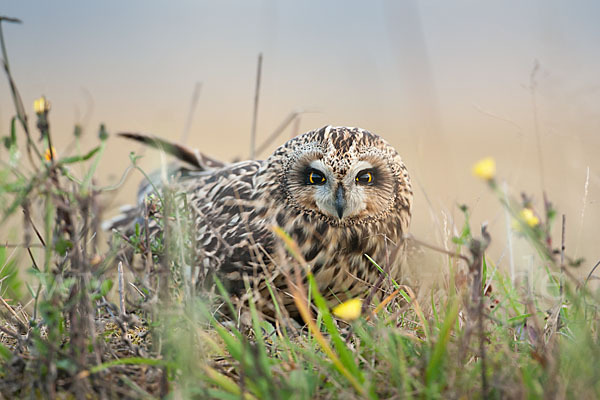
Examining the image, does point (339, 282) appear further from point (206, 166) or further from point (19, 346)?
point (206, 166)

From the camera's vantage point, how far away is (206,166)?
4.33 m

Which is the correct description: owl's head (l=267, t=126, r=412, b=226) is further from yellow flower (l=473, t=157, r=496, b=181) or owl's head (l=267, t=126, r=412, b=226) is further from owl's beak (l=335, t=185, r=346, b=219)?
yellow flower (l=473, t=157, r=496, b=181)

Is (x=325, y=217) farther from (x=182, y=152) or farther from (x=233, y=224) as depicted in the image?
(x=182, y=152)

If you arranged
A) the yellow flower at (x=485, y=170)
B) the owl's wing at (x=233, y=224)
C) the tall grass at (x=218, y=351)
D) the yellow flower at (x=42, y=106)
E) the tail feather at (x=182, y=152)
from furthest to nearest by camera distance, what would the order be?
the tail feather at (x=182, y=152) → the owl's wing at (x=233, y=224) → the yellow flower at (x=42, y=106) → the tall grass at (x=218, y=351) → the yellow flower at (x=485, y=170)

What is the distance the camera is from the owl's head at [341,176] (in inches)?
109

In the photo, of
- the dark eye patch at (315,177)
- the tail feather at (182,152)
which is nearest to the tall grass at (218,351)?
the dark eye patch at (315,177)

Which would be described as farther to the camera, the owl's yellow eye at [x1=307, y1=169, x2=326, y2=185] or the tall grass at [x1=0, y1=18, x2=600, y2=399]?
the owl's yellow eye at [x1=307, y1=169, x2=326, y2=185]

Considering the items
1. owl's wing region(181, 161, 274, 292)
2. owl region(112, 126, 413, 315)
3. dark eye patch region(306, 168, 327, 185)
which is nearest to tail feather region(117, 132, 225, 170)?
owl's wing region(181, 161, 274, 292)

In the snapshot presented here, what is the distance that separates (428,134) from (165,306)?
6.53 ft

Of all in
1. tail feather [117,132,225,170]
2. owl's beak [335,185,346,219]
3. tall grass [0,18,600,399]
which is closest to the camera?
tall grass [0,18,600,399]

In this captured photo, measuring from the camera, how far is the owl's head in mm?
2758

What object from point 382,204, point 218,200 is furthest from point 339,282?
point 218,200

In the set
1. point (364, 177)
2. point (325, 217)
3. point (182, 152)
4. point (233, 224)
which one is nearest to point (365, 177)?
point (364, 177)

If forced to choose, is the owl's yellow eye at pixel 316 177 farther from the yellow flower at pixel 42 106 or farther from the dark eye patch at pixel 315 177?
the yellow flower at pixel 42 106
